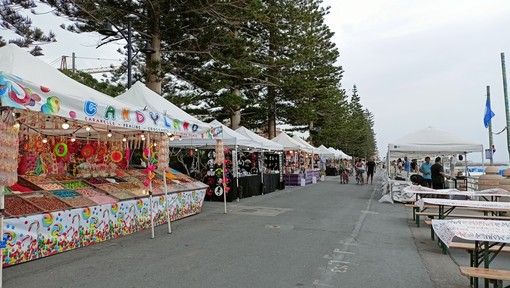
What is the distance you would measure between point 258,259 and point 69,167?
5.45 m

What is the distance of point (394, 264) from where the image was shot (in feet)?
17.8

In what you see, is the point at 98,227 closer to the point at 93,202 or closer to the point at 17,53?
the point at 93,202

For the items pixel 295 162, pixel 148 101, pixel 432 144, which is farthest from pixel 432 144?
pixel 295 162

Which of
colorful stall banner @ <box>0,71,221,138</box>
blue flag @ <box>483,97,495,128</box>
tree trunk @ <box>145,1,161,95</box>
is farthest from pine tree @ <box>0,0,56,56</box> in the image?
blue flag @ <box>483,97,495,128</box>

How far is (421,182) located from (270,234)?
836cm

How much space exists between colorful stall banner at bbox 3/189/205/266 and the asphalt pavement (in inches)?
6.7

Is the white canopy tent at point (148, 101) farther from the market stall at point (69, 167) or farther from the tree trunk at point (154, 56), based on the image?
the tree trunk at point (154, 56)

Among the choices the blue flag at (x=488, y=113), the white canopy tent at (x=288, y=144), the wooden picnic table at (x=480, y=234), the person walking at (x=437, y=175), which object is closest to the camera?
the wooden picnic table at (x=480, y=234)

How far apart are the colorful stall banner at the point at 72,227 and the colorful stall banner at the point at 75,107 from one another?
1.65 m

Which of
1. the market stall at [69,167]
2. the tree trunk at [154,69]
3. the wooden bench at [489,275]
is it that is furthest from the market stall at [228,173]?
the wooden bench at [489,275]

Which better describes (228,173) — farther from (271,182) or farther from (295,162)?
(295,162)

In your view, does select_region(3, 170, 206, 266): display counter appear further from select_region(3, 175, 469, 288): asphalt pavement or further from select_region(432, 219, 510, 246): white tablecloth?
select_region(432, 219, 510, 246): white tablecloth

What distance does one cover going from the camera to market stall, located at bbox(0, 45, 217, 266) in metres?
4.67

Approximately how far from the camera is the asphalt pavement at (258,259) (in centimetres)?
460
